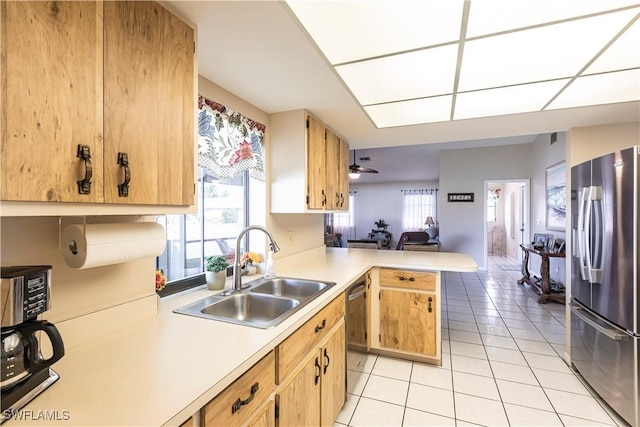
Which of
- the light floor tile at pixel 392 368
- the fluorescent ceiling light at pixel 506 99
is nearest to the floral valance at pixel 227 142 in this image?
the fluorescent ceiling light at pixel 506 99

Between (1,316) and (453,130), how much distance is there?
307 cm

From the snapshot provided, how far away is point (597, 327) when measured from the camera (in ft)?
6.21

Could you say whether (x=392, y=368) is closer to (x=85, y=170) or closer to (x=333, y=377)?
(x=333, y=377)

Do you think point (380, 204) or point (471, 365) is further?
point (380, 204)

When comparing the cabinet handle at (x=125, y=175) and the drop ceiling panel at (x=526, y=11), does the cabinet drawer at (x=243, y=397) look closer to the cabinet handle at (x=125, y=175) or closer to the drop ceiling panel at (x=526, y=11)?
the cabinet handle at (x=125, y=175)

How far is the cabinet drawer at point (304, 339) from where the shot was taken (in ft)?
3.73

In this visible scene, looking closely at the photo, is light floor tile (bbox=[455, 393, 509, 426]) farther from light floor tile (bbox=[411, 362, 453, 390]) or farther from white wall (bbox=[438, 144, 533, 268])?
white wall (bbox=[438, 144, 533, 268])

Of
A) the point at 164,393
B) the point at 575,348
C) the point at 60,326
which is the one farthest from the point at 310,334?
the point at 575,348

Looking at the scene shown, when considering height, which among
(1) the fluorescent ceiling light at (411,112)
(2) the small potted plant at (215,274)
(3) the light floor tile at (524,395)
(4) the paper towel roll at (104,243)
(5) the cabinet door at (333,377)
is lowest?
(3) the light floor tile at (524,395)

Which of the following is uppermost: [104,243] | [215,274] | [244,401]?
[104,243]

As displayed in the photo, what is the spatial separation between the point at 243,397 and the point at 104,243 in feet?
2.25

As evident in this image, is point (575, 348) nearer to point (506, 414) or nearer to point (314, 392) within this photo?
point (506, 414)

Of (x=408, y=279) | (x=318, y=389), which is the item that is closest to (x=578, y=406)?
(x=408, y=279)

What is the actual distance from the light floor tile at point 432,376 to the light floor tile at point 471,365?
0.14m
